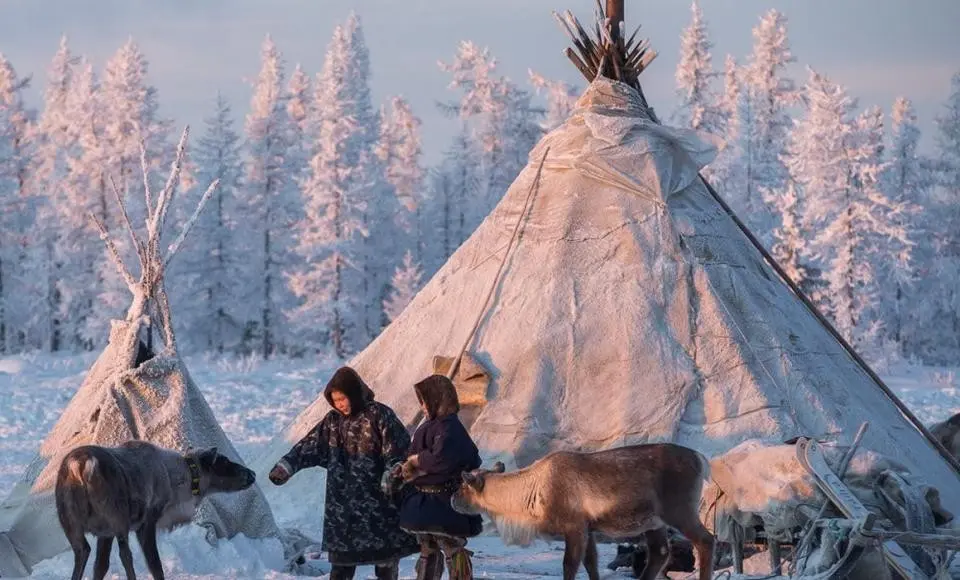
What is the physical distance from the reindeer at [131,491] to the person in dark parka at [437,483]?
6.45 ft

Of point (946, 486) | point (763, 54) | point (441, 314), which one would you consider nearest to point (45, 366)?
point (441, 314)

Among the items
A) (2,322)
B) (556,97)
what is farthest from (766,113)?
(2,322)

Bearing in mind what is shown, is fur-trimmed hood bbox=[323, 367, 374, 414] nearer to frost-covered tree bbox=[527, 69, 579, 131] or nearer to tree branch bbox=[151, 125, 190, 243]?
tree branch bbox=[151, 125, 190, 243]

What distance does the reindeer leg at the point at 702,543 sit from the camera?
8055 millimetres

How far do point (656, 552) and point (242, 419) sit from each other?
1225 centimetres

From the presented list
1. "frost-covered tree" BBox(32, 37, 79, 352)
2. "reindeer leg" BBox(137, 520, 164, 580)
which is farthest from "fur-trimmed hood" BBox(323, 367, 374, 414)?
"frost-covered tree" BBox(32, 37, 79, 352)

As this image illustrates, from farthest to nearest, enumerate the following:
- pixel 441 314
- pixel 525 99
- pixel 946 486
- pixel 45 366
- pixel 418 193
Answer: pixel 418 193
pixel 525 99
pixel 45 366
pixel 441 314
pixel 946 486

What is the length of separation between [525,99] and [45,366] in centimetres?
2188

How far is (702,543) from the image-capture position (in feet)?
26.4

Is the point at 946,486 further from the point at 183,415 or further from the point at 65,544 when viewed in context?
the point at 65,544

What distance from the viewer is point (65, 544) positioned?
33.8ft

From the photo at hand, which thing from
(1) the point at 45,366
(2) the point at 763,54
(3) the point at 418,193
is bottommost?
(1) the point at 45,366

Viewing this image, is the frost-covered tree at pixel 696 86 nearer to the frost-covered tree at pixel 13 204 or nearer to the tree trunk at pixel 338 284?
the tree trunk at pixel 338 284

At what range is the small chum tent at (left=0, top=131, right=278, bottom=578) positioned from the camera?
33.8ft
